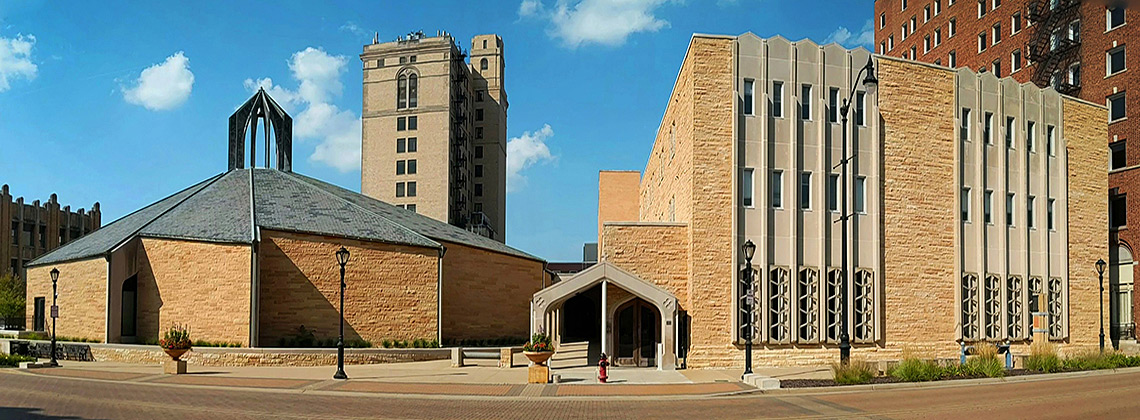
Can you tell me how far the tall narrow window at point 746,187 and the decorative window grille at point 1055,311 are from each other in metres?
15.5

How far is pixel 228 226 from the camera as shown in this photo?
1427 inches

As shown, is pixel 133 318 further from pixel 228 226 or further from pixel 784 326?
pixel 784 326

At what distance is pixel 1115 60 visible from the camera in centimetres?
4575

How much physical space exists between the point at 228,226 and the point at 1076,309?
3674 cm

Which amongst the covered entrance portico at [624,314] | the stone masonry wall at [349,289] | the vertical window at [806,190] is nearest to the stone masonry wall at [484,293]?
the stone masonry wall at [349,289]

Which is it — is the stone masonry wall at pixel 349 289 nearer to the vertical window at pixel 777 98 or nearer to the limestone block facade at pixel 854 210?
the limestone block facade at pixel 854 210

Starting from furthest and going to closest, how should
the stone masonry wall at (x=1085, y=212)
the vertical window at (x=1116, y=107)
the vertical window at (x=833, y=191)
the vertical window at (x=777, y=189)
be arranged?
the vertical window at (x=1116, y=107)
the stone masonry wall at (x=1085, y=212)
the vertical window at (x=833, y=191)
the vertical window at (x=777, y=189)

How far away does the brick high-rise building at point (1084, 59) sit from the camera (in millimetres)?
44156

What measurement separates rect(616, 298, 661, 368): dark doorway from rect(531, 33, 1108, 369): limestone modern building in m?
0.07

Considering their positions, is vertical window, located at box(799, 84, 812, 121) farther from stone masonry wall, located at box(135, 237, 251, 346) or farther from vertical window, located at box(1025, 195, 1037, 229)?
stone masonry wall, located at box(135, 237, 251, 346)

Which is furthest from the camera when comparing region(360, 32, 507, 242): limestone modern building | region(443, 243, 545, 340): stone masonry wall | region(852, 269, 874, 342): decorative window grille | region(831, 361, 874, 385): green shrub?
region(360, 32, 507, 242): limestone modern building

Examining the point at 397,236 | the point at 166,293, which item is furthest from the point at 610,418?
the point at 166,293

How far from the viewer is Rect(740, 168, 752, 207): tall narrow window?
1214 inches

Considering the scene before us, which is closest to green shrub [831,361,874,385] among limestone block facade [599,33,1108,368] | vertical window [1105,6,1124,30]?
limestone block facade [599,33,1108,368]
